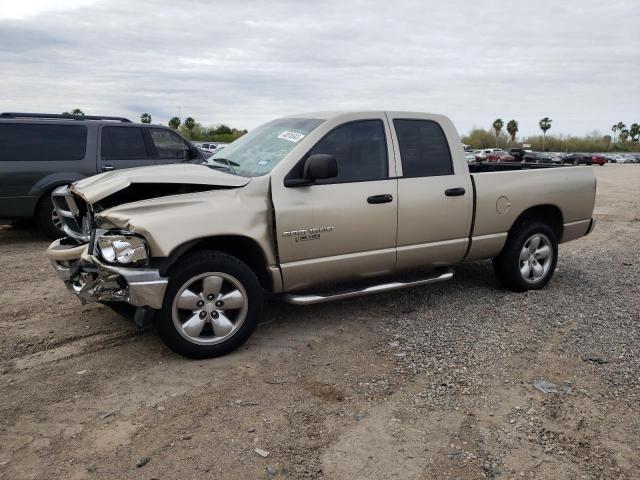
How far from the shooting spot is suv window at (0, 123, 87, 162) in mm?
8023

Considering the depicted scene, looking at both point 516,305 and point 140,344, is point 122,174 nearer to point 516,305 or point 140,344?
point 140,344

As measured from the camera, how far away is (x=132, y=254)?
382 centimetres

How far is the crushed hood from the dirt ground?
1264 millimetres

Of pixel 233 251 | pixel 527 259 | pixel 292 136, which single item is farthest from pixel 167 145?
pixel 527 259

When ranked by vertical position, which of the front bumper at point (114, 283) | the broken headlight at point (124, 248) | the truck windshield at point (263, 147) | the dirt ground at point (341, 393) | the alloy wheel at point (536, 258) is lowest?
the dirt ground at point (341, 393)

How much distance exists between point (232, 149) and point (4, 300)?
2843mm

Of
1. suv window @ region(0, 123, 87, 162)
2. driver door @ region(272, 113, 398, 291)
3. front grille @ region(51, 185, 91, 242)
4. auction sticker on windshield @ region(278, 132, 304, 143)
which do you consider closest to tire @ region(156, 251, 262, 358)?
driver door @ region(272, 113, 398, 291)

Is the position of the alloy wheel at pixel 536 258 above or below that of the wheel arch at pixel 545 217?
below

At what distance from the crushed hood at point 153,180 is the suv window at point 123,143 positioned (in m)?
4.65

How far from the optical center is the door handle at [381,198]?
4686mm

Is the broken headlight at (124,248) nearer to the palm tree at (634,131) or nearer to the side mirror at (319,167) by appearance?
the side mirror at (319,167)

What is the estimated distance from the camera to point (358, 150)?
4789 mm

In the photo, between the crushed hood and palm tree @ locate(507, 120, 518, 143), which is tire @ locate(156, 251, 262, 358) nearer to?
the crushed hood

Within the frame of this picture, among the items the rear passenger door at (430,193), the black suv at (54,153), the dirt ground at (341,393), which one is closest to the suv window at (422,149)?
the rear passenger door at (430,193)
